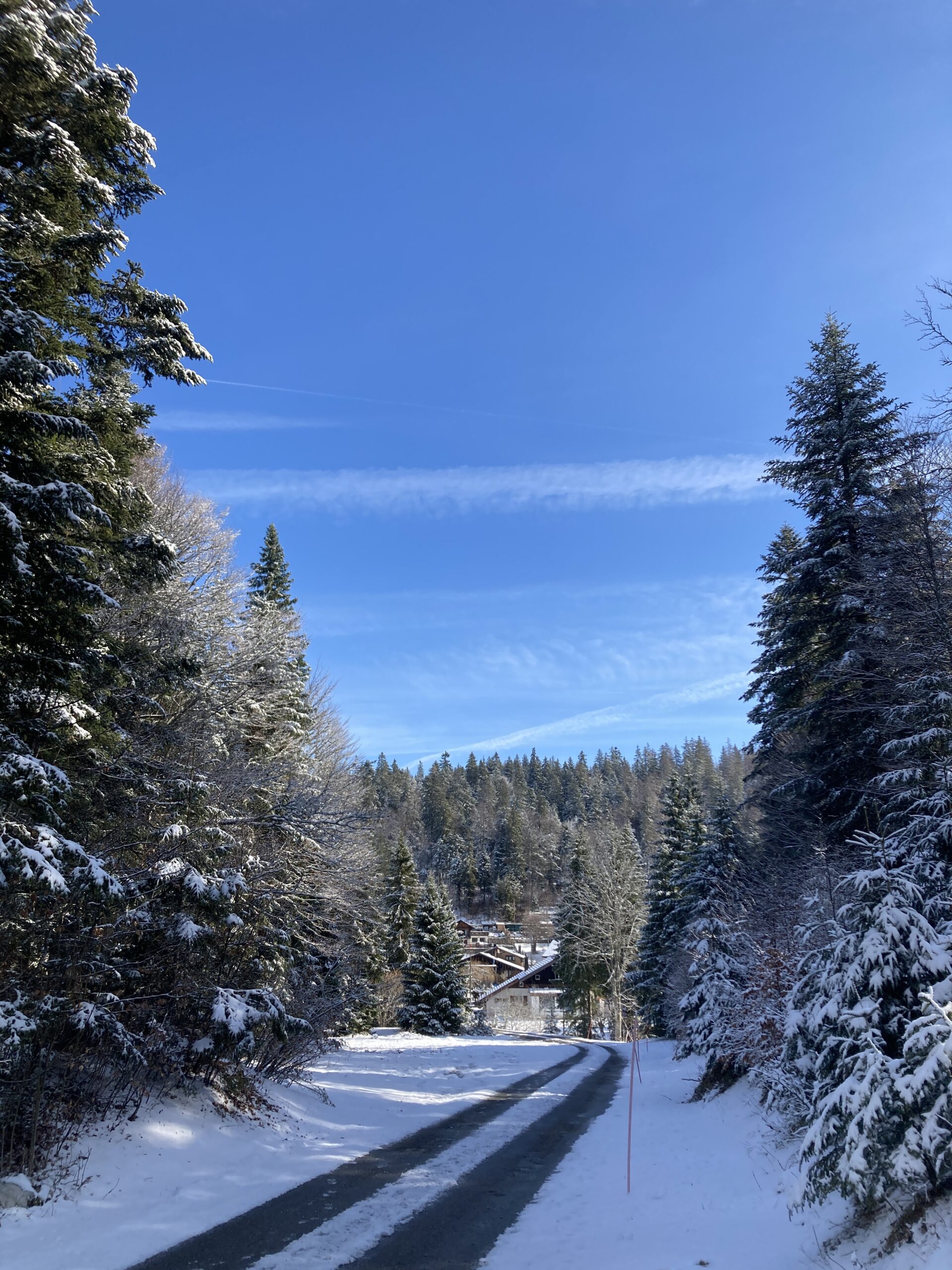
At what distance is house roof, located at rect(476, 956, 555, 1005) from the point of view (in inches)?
2520

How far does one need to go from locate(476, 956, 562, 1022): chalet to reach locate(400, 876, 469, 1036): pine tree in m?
29.4

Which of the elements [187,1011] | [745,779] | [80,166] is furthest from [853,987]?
[745,779]

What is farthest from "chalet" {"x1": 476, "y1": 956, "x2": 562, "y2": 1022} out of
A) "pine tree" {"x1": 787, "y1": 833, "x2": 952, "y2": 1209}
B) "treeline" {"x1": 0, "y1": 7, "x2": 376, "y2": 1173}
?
"pine tree" {"x1": 787, "y1": 833, "x2": 952, "y2": 1209}

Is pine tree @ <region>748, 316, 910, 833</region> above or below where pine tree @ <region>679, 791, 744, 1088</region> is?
above

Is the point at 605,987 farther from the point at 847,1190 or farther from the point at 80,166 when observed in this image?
the point at 80,166

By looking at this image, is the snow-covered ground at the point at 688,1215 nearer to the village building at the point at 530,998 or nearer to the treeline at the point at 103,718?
the treeline at the point at 103,718

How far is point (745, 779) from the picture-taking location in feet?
63.6

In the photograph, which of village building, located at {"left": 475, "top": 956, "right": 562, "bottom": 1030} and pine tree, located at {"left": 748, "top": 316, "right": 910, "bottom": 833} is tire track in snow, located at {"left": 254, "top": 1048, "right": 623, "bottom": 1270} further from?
village building, located at {"left": 475, "top": 956, "right": 562, "bottom": 1030}

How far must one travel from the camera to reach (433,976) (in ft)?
122

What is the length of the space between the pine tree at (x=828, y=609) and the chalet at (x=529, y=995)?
53500 millimetres

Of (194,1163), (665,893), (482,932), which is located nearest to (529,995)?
(482,932)

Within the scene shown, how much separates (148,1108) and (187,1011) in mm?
1364

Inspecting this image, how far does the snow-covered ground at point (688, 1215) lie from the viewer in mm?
5996

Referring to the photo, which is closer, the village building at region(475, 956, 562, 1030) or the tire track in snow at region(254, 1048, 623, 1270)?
the tire track in snow at region(254, 1048, 623, 1270)
